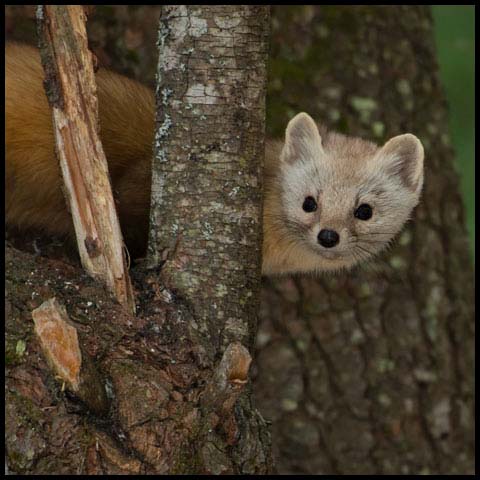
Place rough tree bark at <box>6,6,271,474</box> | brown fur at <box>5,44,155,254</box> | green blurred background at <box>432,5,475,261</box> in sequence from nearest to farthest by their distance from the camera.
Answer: rough tree bark at <box>6,6,271,474</box> < brown fur at <box>5,44,155,254</box> < green blurred background at <box>432,5,475,261</box>

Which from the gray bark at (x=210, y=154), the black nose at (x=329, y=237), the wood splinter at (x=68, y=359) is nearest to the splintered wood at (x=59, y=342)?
the wood splinter at (x=68, y=359)

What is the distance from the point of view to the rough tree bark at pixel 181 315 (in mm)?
2121

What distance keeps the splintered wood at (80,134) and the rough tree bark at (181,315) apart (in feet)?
0.27

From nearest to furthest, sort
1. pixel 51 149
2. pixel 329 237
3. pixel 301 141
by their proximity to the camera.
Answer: pixel 329 237, pixel 301 141, pixel 51 149

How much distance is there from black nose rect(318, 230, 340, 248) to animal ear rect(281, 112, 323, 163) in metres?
0.27

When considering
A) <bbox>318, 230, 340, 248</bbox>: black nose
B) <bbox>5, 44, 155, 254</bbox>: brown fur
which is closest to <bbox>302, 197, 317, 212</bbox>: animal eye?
<bbox>318, 230, 340, 248</bbox>: black nose

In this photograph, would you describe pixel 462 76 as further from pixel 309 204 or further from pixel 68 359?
pixel 68 359

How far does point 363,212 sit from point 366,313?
0.67 metres

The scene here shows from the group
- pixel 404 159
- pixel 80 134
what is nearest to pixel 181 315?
pixel 80 134

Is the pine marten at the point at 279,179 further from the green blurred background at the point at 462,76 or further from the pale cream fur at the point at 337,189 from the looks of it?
the green blurred background at the point at 462,76

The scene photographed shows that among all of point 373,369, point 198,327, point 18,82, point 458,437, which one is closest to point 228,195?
point 198,327

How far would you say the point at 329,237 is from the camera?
289cm

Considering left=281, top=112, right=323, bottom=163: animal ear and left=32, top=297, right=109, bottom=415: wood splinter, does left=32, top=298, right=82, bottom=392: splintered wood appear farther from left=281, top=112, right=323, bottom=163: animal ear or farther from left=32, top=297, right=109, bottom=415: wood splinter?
left=281, top=112, right=323, bottom=163: animal ear

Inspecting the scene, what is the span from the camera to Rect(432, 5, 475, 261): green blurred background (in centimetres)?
545
